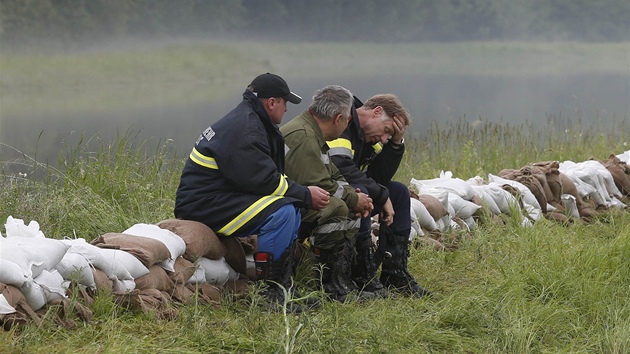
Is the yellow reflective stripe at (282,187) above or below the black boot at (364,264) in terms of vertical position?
above

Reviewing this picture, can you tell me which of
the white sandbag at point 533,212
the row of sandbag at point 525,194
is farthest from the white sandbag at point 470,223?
the white sandbag at point 533,212

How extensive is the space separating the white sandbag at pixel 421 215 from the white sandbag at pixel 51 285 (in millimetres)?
2910

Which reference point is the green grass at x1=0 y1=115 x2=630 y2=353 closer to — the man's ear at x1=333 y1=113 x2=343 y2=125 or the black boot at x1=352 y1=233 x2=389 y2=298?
the black boot at x1=352 y1=233 x2=389 y2=298

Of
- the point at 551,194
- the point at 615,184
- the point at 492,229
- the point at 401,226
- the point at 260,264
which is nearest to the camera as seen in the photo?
the point at 260,264

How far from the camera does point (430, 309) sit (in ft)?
15.5

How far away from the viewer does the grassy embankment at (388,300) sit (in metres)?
3.92

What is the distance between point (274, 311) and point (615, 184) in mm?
5263

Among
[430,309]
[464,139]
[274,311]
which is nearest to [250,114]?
[274,311]

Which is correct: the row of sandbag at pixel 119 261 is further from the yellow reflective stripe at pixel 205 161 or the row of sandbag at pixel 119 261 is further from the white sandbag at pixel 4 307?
the yellow reflective stripe at pixel 205 161

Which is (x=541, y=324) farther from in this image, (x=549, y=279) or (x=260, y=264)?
(x=260, y=264)

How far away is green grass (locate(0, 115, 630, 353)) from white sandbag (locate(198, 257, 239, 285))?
0.95ft

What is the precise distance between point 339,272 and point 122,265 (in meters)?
1.30

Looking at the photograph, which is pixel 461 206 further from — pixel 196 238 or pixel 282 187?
pixel 196 238

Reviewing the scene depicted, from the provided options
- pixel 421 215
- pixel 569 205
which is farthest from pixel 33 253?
pixel 569 205
